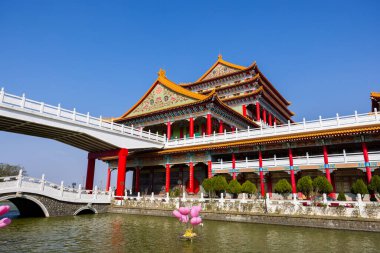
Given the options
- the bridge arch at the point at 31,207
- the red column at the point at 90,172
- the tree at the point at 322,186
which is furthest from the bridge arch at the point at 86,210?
the tree at the point at 322,186

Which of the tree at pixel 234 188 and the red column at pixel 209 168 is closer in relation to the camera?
the tree at pixel 234 188

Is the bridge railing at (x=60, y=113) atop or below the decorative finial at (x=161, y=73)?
below

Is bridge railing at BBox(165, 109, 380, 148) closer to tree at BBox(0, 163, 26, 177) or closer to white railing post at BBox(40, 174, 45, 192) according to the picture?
white railing post at BBox(40, 174, 45, 192)

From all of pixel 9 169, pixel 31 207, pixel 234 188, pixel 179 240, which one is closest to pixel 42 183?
pixel 31 207

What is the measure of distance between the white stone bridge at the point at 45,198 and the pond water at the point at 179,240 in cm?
378

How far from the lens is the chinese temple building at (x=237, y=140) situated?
19812 millimetres

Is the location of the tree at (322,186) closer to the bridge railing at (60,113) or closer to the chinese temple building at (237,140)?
the chinese temple building at (237,140)

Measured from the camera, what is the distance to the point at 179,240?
34.4 feet

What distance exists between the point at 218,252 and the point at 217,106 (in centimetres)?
2189

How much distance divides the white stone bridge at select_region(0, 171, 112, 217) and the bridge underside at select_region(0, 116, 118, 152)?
3780 millimetres

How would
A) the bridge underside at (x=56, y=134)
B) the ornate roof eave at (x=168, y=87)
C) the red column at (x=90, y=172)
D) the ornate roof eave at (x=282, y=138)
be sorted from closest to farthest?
1. the ornate roof eave at (x=282, y=138)
2. the bridge underside at (x=56, y=134)
3. the red column at (x=90, y=172)
4. the ornate roof eave at (x=168, y=87)

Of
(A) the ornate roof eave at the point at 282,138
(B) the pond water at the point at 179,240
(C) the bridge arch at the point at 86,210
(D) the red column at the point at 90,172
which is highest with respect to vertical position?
(A) the ornate roof eave at the point at 282,138

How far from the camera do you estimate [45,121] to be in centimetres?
1897

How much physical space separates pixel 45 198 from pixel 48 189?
59 cm
